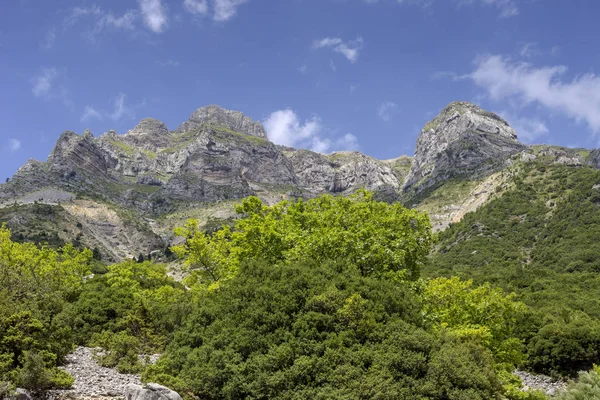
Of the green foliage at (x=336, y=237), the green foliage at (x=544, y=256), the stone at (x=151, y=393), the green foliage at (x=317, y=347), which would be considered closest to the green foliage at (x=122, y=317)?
the green foliage at (x=336, y=237)

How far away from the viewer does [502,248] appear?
116 meters

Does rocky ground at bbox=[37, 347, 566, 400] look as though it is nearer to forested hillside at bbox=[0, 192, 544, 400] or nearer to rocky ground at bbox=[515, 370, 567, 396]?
forested hillside at bbox=[0, 192, 544, 400]

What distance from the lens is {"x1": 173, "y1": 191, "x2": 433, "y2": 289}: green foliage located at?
77.7 feet

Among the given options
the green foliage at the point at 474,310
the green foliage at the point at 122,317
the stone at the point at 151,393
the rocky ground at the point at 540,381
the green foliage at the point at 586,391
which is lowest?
the rocky ground at the point at 540,381

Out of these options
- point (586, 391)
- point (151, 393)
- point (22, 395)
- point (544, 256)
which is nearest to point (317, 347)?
point (151, 393)

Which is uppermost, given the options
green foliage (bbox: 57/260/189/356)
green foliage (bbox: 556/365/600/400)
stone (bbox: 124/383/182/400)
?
green foliage (bbox: 57/260/189/356)

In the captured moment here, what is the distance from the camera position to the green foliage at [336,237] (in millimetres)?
23672

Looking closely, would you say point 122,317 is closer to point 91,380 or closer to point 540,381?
point 91,380

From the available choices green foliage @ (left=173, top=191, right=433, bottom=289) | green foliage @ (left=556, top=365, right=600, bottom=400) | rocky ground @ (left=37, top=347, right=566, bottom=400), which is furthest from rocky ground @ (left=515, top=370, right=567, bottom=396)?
rocky ground @ (left=37, top=347, right=566, bottom=400)

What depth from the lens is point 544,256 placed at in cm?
10344

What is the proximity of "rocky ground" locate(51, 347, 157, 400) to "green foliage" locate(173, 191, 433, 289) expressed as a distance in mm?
7232

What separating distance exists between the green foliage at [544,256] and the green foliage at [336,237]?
93.9 feet

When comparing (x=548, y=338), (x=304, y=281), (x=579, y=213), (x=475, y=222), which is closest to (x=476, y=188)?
(x=475, y=222)

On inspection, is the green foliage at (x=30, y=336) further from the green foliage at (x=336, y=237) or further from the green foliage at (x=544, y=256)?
the green foliage at (x=544, y=256)
